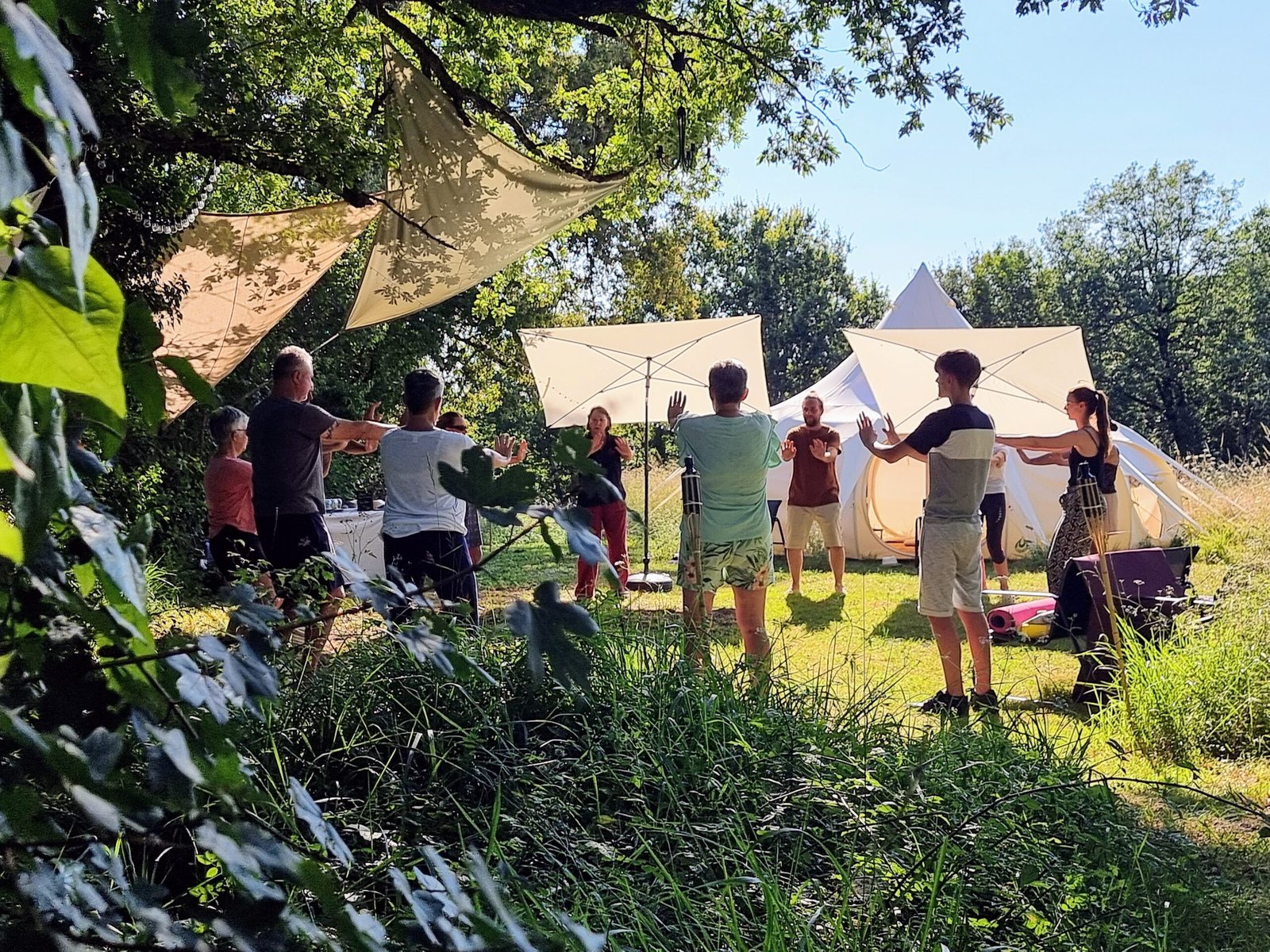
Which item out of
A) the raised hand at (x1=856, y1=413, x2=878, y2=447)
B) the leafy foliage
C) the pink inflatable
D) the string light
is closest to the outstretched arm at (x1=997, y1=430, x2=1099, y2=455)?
the raised hand at (x1=856, y1=413, x2=878, y2=447)

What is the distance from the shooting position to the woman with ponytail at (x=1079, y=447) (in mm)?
6156

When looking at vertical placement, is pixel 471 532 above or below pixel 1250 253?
below

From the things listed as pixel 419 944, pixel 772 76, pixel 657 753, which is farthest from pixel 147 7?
pixel 772 76

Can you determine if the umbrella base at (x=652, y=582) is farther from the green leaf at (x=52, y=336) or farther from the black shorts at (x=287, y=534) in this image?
the green leaf at (x=52, y=336)

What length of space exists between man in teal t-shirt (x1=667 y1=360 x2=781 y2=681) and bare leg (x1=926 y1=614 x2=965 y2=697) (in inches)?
38.1

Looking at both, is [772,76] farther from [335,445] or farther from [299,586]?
[299,586]

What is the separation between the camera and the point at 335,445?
5219mm

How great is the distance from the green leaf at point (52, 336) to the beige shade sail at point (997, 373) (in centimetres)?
862

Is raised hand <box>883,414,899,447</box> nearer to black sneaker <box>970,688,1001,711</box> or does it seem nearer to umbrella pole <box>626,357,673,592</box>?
black sneaker <box>970,688,1001,711</box>

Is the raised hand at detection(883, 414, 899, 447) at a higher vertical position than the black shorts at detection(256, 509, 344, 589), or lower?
higher

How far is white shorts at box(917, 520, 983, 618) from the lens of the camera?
17.0 ft

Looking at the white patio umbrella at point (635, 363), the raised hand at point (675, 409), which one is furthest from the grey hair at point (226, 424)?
the white patio umbrella at point (635, 363)

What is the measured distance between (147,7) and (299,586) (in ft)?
7.00

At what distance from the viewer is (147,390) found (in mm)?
791
